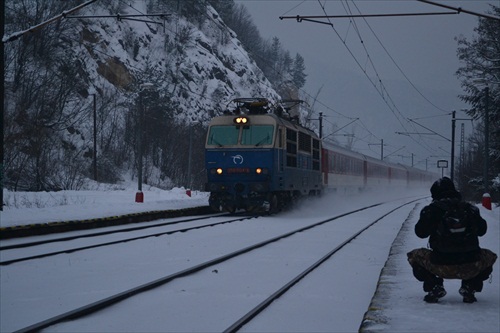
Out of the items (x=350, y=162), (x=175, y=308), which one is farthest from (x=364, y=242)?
(x=350, y=162)

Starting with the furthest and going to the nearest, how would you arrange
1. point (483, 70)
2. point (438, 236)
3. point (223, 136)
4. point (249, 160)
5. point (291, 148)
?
point (483, 70), point (291, 148), point (223, 136), point (249, 160), point (438, 236)

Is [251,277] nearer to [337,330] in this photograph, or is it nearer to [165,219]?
[337,330]

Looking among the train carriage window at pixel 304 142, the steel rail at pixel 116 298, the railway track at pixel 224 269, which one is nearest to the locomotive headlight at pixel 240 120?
the train carriage window at pixel 304 142

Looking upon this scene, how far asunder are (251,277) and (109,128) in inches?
1816

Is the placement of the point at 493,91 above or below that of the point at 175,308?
above

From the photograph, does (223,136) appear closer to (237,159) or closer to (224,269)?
(237,159)

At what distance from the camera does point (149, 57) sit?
7000 centimetres

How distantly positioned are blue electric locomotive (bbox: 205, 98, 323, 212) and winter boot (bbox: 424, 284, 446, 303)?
14704 millimetres

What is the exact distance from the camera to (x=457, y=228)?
6891 mm

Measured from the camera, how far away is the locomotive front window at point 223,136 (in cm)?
2255

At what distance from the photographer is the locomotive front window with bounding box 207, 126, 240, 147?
22547 mm

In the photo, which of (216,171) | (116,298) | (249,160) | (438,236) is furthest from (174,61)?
(438,236)

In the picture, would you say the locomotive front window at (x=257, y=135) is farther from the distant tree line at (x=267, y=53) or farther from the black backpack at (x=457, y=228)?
the distant tree line at (x=267, y=53)

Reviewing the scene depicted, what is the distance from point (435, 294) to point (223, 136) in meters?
16.1
